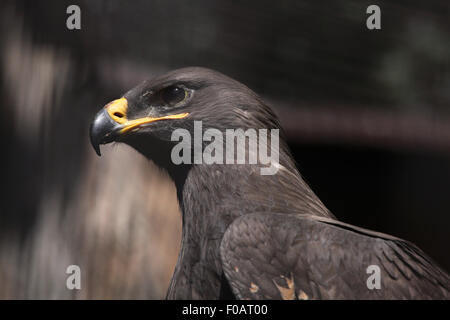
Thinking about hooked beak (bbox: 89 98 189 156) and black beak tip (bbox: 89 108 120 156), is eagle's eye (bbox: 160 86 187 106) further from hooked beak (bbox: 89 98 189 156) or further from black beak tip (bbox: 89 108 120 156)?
black beak tip (bbox: 89 108 120 156)

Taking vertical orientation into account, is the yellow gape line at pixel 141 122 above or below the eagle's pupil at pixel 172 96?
below

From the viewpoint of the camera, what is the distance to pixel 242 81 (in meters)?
2.78

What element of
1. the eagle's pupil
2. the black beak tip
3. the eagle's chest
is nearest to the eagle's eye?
the eagle's pupil

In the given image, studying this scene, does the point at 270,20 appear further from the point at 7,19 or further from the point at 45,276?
the point at 45,276

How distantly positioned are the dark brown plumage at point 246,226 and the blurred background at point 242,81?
700mm

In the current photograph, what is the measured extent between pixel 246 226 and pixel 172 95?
55cm

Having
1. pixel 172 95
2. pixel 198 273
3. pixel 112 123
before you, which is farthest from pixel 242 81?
pixel 198 273

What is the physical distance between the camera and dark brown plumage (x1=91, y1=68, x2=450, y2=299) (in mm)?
1688

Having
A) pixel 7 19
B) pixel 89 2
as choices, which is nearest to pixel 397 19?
pixel 89 2

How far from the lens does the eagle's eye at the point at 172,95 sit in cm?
204

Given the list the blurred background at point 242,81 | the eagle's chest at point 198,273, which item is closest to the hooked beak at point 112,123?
the eagle's chest at point 198,273

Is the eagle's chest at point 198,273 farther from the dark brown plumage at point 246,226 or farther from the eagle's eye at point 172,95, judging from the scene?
the eagle's eye at point 172,95

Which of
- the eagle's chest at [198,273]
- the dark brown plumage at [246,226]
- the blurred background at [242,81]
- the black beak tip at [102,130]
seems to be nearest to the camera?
the dark brown plumage at [246,226]

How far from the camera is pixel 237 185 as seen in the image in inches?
75.2
